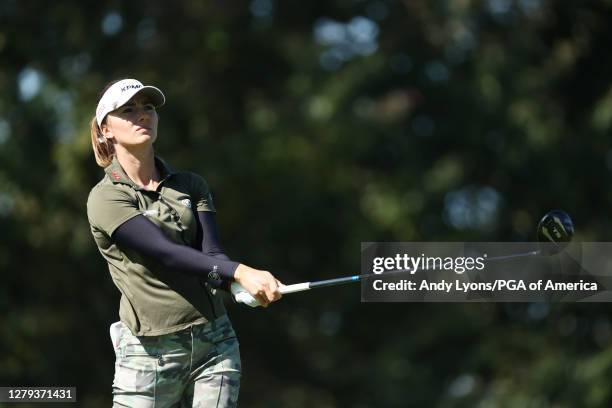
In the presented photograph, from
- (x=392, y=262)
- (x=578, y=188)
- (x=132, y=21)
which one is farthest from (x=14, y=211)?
(x=392, y=262)

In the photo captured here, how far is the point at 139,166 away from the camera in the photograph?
6.83 m

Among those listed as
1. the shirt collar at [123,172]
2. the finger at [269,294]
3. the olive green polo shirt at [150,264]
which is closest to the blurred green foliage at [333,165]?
the shirt collar at [123,172]

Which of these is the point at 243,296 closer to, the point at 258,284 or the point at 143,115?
the point at 258,284

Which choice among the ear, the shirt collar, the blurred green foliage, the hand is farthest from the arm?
the blurred green foliage

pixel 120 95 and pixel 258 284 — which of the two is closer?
pixel 258 284

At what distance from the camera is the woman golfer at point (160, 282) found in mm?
6516

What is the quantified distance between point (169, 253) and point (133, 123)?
76 cm

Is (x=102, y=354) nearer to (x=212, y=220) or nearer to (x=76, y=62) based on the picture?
(x=76, y=62)

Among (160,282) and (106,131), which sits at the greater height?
(106,131)

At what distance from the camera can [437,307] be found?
2542 centimetres

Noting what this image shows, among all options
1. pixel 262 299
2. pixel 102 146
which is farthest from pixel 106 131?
pixel 262 299

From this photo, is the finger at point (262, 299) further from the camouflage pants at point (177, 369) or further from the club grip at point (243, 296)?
the camouflage pants at point (177, 369)

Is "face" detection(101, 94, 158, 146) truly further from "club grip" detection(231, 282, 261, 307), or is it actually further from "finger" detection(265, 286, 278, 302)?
"finger" detection(265, 286, 278, 302)

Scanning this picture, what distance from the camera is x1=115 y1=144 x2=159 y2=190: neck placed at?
682 cm
